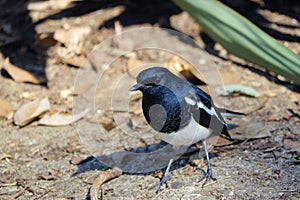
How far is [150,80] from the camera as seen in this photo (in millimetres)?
4125

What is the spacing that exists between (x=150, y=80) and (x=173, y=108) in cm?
25

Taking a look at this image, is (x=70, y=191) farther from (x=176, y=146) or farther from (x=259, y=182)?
(x=259, y=182)

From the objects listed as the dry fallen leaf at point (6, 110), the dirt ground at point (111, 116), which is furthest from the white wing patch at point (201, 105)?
the dry fallen leaf at point (6, 110)

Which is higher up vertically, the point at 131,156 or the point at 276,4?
the point at 276,4

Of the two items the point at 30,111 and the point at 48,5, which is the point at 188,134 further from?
the point at 48,5

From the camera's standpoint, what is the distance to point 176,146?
454cm

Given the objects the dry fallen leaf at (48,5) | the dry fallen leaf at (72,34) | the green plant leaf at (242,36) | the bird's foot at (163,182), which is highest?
the green plant leaf at (242,36)

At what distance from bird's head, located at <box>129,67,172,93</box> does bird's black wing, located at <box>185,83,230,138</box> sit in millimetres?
228

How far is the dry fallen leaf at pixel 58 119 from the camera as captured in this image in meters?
5.24

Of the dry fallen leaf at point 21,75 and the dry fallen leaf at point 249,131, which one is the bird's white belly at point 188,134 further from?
the dry fallen leaf at point 21,75

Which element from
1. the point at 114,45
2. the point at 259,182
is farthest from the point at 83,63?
the point at 259,182

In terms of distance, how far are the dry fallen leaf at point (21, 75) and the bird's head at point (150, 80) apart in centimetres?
194

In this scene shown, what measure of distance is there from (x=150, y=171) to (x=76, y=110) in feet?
4.14

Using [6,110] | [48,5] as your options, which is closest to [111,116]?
[6,110]
